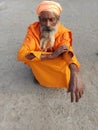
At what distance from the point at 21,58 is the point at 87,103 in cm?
96

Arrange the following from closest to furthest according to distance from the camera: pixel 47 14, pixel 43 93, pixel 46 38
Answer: pixel 47 14, pixel 46 38, pixel 43 93

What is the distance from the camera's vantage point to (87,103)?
11.0 feet

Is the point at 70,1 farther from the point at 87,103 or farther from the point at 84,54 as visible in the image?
the point at 87,103

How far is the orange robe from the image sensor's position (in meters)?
3.21

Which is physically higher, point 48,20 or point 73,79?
point 48,20

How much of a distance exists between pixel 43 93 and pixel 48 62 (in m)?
0.48

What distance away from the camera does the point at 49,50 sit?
3430mm

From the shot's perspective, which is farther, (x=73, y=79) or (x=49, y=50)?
(x=49, y=50)

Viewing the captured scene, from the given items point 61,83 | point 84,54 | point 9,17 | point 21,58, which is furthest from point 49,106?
point 9,17

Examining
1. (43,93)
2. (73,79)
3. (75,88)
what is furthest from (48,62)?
(75,88)

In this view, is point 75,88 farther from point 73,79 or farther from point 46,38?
point 46,38

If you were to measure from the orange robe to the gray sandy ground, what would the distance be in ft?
0.69

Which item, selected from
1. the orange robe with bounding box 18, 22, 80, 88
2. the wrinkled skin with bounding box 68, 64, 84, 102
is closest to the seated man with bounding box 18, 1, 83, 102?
the orange robe with bounding box 18, 22, 80, 88

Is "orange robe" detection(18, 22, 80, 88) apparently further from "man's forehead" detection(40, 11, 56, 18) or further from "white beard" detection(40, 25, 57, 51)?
"man's forehead" detection(40, 11, 56, 18)
